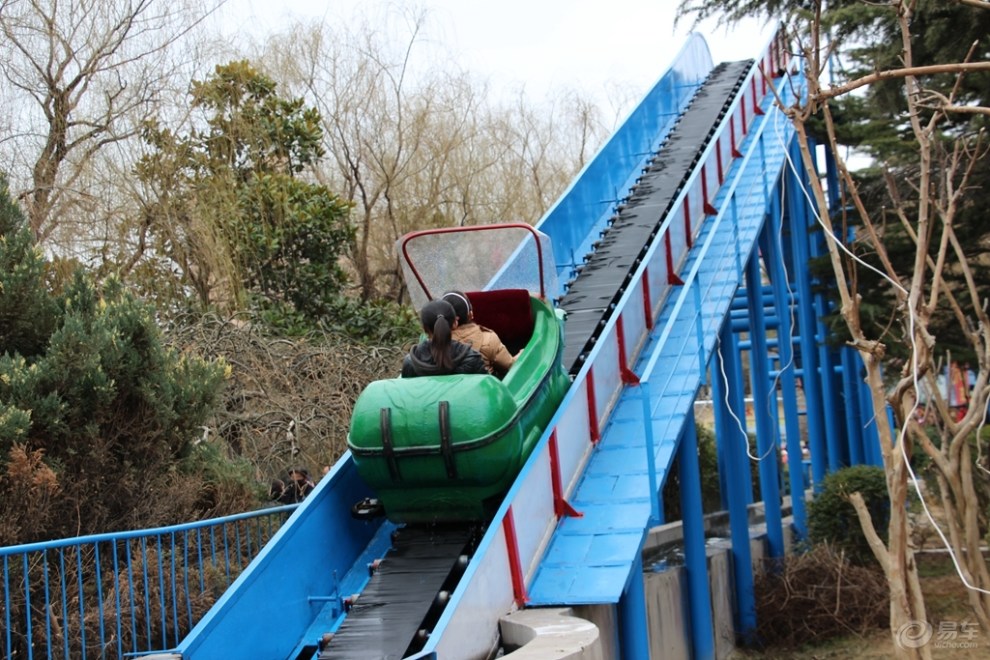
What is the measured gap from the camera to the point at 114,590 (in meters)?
6.38

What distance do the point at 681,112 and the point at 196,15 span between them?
7.72m

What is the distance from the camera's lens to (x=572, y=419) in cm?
821

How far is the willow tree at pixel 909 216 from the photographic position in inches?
273

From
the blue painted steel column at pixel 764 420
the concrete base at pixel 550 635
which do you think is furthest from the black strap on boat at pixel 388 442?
the blue painted steel column at pixel 764 420

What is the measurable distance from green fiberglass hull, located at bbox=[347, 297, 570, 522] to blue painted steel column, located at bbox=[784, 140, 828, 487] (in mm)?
9482

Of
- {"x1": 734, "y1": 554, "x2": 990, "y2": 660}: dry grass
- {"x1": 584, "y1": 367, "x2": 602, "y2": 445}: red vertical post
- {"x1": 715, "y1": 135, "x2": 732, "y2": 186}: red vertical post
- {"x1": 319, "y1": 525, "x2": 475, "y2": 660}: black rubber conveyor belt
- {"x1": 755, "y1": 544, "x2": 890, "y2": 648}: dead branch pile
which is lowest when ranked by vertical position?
{"x1": 734, "y1": 554, "x2": 990, "y2": 660}: dry grass

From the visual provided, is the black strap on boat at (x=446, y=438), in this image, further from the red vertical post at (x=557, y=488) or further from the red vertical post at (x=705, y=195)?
the red vertical post at (x=705, y=195)

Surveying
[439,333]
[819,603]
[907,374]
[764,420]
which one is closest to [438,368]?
[439,333]

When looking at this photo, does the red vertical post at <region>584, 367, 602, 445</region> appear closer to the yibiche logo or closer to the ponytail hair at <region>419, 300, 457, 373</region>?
the ponytail hair at <region>419, 300, 457, 373</region>

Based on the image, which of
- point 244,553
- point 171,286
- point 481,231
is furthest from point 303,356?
point 244,553

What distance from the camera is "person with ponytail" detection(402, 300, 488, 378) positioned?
713cm

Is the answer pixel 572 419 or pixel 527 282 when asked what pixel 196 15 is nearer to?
A: pixel 527 282

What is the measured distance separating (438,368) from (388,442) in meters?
0.69

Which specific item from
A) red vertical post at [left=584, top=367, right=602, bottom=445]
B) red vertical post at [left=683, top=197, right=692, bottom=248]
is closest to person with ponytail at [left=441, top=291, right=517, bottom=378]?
red vertical post at [left=584, top=367, right=602, bottom=445]
